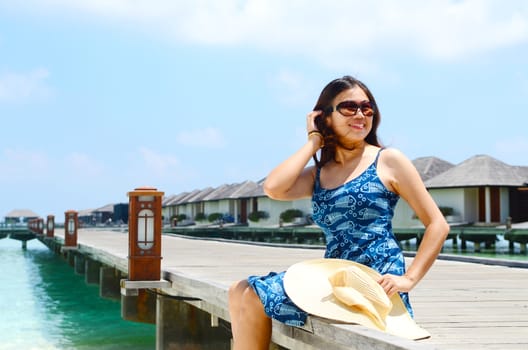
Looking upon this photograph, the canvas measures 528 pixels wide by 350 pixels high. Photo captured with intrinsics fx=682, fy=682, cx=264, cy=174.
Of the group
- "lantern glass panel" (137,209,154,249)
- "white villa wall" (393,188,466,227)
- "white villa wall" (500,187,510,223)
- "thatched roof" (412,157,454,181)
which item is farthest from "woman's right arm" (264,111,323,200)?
"thatched roof" (412,157,454,181)

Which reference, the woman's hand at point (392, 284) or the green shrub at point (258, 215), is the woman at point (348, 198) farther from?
the green shrub at point (258, 215)

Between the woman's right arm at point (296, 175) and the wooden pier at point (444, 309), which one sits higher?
the woman's right arm at point (296, 175)

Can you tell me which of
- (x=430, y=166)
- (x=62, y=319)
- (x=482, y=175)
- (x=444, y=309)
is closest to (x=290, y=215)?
(x=430, y=166)

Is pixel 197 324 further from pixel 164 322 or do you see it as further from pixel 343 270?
pixel 343 270

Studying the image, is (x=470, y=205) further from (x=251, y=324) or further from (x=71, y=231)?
(x=251, y=324)

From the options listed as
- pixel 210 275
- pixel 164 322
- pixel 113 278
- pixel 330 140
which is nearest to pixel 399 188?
pixel 330 140

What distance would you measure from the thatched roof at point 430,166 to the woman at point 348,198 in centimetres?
3256

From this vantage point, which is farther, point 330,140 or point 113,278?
point 113,278

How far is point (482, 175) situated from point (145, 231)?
87.8ft

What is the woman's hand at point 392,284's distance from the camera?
2.69m

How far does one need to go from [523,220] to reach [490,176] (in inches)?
112

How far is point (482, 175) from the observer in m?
31.3

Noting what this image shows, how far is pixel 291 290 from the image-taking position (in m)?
2.67

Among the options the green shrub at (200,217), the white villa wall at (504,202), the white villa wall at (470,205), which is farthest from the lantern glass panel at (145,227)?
the green shrub at (200,217)
